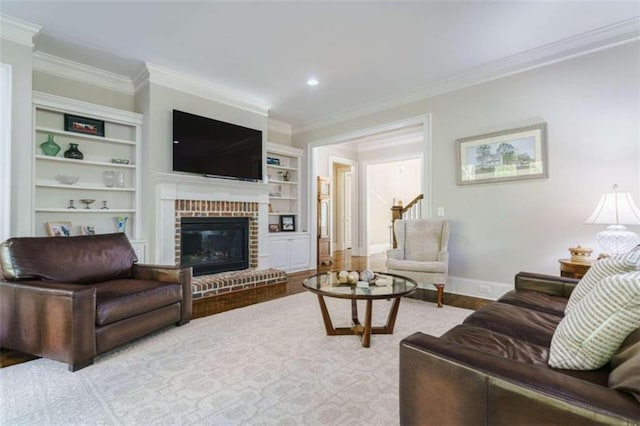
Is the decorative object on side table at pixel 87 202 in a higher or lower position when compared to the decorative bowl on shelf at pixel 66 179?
lower

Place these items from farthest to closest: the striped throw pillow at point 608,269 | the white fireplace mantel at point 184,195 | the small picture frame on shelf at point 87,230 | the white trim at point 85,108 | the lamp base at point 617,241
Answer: the white fireplace mantel at point 184,195 → the small picture frame on shelf at point 87,230 → the white trim at point 85,108 → the lamp base at point 617,241 → the striped throw pillow at point 608,269

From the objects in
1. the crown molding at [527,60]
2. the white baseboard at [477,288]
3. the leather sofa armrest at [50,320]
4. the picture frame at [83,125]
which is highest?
the crown molding at [527,60]

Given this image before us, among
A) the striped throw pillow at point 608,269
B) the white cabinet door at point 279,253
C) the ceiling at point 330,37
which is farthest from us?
the white cabinet door at point 279,253

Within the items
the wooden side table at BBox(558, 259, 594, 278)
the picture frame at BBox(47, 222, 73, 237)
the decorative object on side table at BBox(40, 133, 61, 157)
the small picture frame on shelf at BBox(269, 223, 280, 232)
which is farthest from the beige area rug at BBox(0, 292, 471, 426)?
the small picture frame on shelf at BBox(269, 223, 280, 232)

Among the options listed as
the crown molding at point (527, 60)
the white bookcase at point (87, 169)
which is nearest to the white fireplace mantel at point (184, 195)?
the white bookcase at point (87, 169)

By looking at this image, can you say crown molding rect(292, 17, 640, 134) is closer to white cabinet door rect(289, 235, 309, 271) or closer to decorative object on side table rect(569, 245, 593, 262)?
decorative object on side table rect(569, 245, 593, 262)

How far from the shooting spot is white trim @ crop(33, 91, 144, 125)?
346 cm

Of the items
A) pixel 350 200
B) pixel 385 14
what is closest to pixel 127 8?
pixel 385 14

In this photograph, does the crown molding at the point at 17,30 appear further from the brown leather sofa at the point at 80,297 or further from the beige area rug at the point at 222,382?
the beige area rug at the point at 222,382

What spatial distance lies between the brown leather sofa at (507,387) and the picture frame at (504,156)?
2732 mm

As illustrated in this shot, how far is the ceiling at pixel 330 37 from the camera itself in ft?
9.07

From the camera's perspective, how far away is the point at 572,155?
3299 mm

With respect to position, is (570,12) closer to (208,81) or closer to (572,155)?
(572,155)

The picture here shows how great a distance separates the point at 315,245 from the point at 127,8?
14.6 ft
